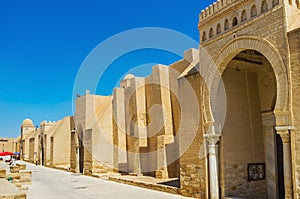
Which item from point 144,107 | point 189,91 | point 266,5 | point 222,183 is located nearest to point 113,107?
point 144,107

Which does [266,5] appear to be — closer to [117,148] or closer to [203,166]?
[203,166]

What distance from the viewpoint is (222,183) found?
10.5 metres

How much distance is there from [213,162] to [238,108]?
91.3 inches

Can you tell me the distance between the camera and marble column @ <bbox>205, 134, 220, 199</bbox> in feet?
33.6

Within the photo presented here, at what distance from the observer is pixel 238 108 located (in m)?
11.2

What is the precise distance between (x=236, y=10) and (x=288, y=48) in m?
2.50

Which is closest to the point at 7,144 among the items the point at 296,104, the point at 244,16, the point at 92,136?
the point at 92,136

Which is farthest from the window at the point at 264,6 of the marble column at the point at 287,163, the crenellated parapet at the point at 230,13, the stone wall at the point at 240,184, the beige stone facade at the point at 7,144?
the beige stone facade at the point at 7,144

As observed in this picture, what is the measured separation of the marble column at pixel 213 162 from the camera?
10250mm

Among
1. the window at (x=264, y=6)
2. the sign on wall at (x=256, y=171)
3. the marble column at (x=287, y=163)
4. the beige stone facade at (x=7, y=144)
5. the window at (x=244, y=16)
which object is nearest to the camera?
the marble column at (x=287, y=163)

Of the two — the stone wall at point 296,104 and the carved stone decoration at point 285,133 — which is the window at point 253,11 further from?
the carved stone decoration at point 285,133

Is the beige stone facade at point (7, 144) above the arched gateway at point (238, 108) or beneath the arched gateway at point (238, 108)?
beneath

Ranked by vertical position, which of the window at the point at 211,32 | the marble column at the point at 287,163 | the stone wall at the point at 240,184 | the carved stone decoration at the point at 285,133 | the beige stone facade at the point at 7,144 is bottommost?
the beige stone facade at the point at 7,144

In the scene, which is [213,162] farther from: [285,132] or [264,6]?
[264,6]
